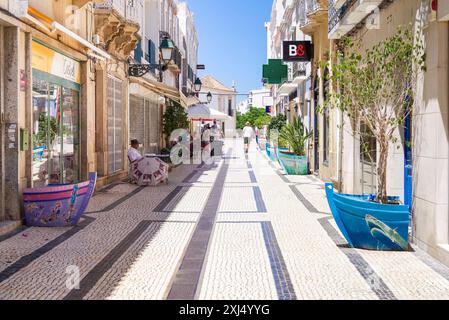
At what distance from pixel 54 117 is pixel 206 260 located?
5.45m

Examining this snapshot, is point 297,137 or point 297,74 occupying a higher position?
point 297,74

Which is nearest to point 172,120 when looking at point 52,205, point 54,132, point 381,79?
point 54,132

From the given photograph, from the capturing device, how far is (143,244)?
6562 mm

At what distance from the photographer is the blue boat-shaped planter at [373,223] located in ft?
19.6

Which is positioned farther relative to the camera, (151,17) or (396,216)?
(151,17)

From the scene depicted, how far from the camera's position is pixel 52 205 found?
7.62 meters

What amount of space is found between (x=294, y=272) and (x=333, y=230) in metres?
2.42

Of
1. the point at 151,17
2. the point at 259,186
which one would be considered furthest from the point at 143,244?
the point at 151,17

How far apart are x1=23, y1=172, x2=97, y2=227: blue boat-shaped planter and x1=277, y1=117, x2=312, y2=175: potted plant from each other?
943cm

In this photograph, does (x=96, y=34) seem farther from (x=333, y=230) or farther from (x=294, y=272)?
(x=294, y=272)

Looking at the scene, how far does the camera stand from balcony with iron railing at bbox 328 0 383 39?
352 inches

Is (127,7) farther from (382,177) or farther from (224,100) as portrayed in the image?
(224,100)

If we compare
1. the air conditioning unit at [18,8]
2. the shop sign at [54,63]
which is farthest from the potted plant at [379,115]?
the shop sign at [54,63]

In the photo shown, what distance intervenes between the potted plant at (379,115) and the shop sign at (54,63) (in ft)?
15.8
